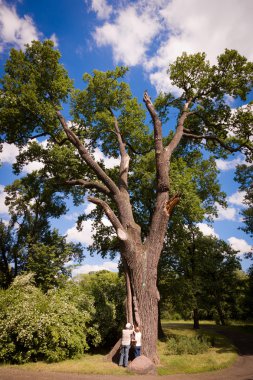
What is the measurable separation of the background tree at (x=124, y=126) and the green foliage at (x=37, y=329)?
3380mm

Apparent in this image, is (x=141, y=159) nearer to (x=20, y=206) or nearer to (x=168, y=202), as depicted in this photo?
(x=168, y=202)

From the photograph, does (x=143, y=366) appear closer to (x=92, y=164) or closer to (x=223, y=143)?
(x=92, y=164)

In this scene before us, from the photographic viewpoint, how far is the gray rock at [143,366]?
9523 mm

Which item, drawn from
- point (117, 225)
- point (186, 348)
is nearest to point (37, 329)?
point (117, 225)

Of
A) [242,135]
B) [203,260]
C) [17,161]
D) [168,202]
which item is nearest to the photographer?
[168,202]

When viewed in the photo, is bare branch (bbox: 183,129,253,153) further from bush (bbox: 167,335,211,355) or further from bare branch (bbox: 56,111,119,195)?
bush (bbox: 167,335,211,355)

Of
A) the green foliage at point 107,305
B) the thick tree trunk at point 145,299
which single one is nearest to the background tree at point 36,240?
the green foliage at point 107,305

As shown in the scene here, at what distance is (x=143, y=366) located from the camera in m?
9.64

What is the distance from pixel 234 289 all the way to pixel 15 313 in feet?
99.7

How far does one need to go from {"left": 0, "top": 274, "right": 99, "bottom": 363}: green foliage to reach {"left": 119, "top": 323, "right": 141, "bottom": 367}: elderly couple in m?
2.29

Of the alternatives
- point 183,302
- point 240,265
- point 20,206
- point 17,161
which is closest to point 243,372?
point 183,302

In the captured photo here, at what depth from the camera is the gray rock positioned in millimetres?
9523

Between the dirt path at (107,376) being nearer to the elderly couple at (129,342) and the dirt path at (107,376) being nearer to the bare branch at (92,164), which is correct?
the elderly couple at (129,342)

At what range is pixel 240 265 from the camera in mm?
33531
